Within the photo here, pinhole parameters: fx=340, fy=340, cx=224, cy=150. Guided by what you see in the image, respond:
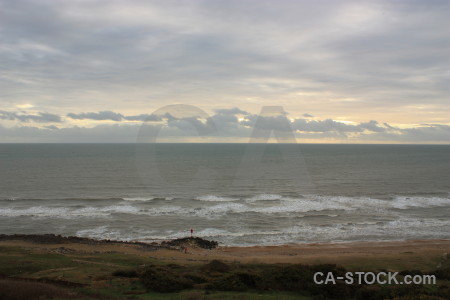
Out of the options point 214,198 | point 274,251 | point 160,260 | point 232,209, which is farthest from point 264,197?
point 160,260

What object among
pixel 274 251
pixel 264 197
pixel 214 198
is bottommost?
pixel 274 251

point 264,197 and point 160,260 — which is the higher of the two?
point 264,197

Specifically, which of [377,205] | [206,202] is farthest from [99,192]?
[377,205]

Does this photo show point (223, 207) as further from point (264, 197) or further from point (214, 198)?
point (264, 197)

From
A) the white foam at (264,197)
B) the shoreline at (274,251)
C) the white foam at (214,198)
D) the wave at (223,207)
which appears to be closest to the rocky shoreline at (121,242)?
the shoreline at (274,251)

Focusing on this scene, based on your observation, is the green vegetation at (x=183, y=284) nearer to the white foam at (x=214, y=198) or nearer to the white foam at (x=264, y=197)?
the white foam at (x=214, y=198)

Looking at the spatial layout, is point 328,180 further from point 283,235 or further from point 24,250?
point 24,250

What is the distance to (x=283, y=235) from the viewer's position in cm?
3312

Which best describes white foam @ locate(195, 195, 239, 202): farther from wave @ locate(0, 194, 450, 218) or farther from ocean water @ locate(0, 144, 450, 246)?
ocean water @ locate(0, 144, 450, 246)

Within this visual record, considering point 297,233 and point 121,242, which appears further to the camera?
point 297,233

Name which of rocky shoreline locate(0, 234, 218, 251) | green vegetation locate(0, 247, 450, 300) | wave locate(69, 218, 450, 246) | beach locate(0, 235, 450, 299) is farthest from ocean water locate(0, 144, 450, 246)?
green vegetation locate(0, 247, 450, 300)

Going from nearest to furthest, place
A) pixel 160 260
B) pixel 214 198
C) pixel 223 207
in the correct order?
pixel 160 260
pixel 223 207
pixel 214 198

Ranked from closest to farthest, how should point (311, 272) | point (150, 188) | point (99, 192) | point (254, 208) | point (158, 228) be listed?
point (311, 272), point (158, 228), point (254, 208), point (99, 192), point (150, 188)

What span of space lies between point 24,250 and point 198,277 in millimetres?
15231
